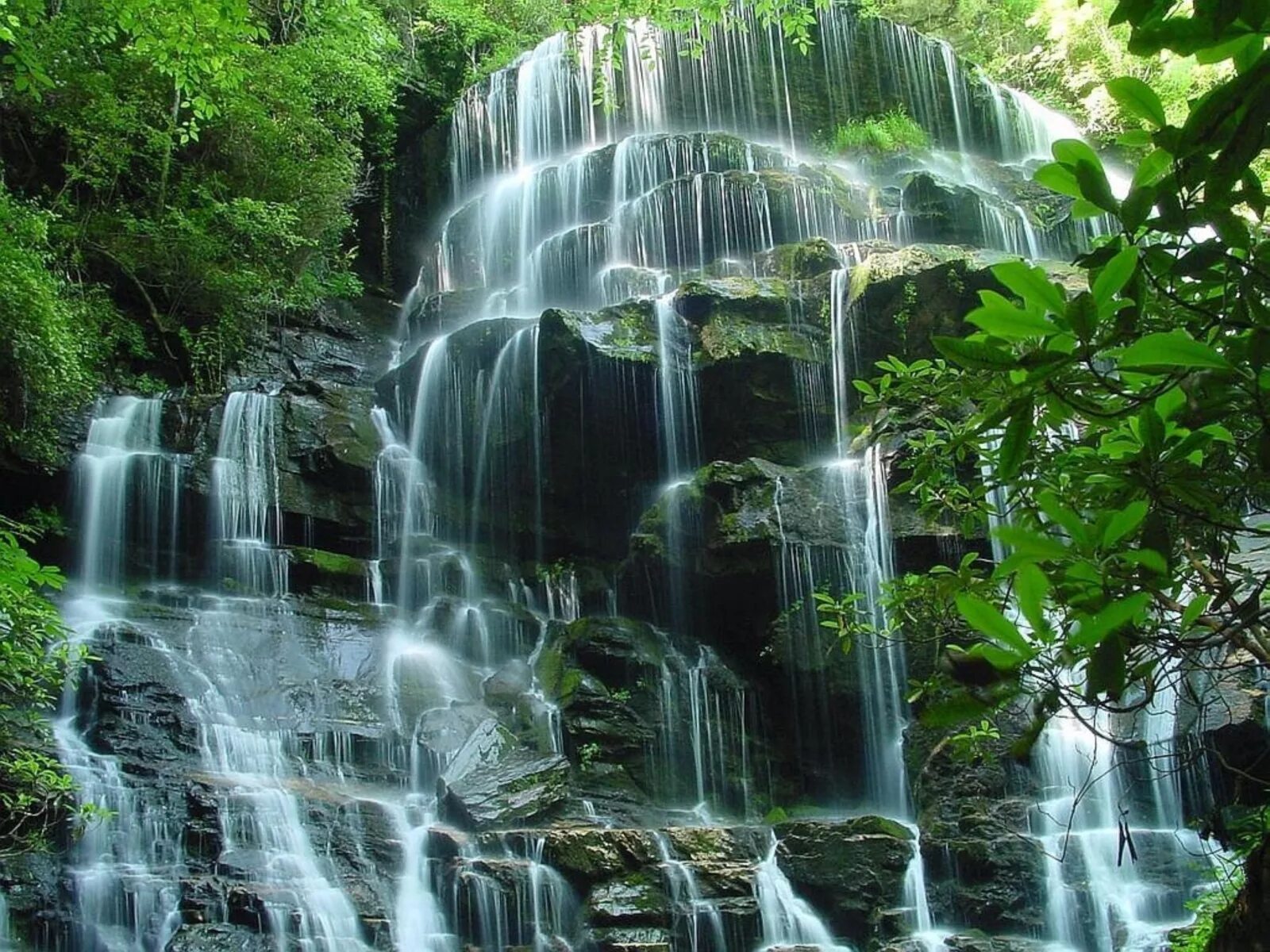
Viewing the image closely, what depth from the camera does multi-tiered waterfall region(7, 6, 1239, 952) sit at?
8.09m

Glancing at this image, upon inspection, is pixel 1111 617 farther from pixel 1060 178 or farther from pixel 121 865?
pixel 121 865

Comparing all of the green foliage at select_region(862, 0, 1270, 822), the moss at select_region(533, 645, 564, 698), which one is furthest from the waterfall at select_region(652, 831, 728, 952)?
the green foliage at select_region(862, 0, 1270, 822)

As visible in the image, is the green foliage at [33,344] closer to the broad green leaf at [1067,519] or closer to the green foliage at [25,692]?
the green foliage at [25,692]

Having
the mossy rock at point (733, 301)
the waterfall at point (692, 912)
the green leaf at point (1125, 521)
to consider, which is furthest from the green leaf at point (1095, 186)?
the mossy rock at point (733, 301)

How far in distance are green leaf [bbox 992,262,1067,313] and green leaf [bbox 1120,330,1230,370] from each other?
13cm

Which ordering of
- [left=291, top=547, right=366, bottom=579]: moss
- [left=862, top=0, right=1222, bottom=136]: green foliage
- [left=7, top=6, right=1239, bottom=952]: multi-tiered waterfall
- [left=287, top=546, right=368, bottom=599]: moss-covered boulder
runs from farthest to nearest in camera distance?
[left=862, top=0, right=1222, bottom=136]: green foliage
[left=291, top=547, right=366, bottom=579]: moss
[left=287, top=546, right=368, bottom=599]: moss-covered boulder
[left=7, top=6, right=1239, bottom=952]: multi-tiered waterfall

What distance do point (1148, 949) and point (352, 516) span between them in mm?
10560

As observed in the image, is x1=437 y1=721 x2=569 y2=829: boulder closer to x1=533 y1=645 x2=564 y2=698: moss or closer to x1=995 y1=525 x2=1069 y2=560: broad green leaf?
x1=533 y1=645 x2=564 y2=698: moss

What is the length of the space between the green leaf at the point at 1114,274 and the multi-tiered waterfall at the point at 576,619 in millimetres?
2716

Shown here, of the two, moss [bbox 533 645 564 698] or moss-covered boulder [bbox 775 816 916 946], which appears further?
moss [bbox 533 645 564 698]

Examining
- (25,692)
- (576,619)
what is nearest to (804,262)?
(576,619)

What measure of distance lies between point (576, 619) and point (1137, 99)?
11.8 metres

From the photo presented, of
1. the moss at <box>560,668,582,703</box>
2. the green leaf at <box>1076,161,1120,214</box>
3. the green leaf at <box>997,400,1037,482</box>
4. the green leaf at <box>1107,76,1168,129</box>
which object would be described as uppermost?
the moss at <box>560,668,582,703</box>

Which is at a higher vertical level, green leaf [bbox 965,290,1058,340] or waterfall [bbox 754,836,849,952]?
green leaf [bbox 965,290,1058,340]
